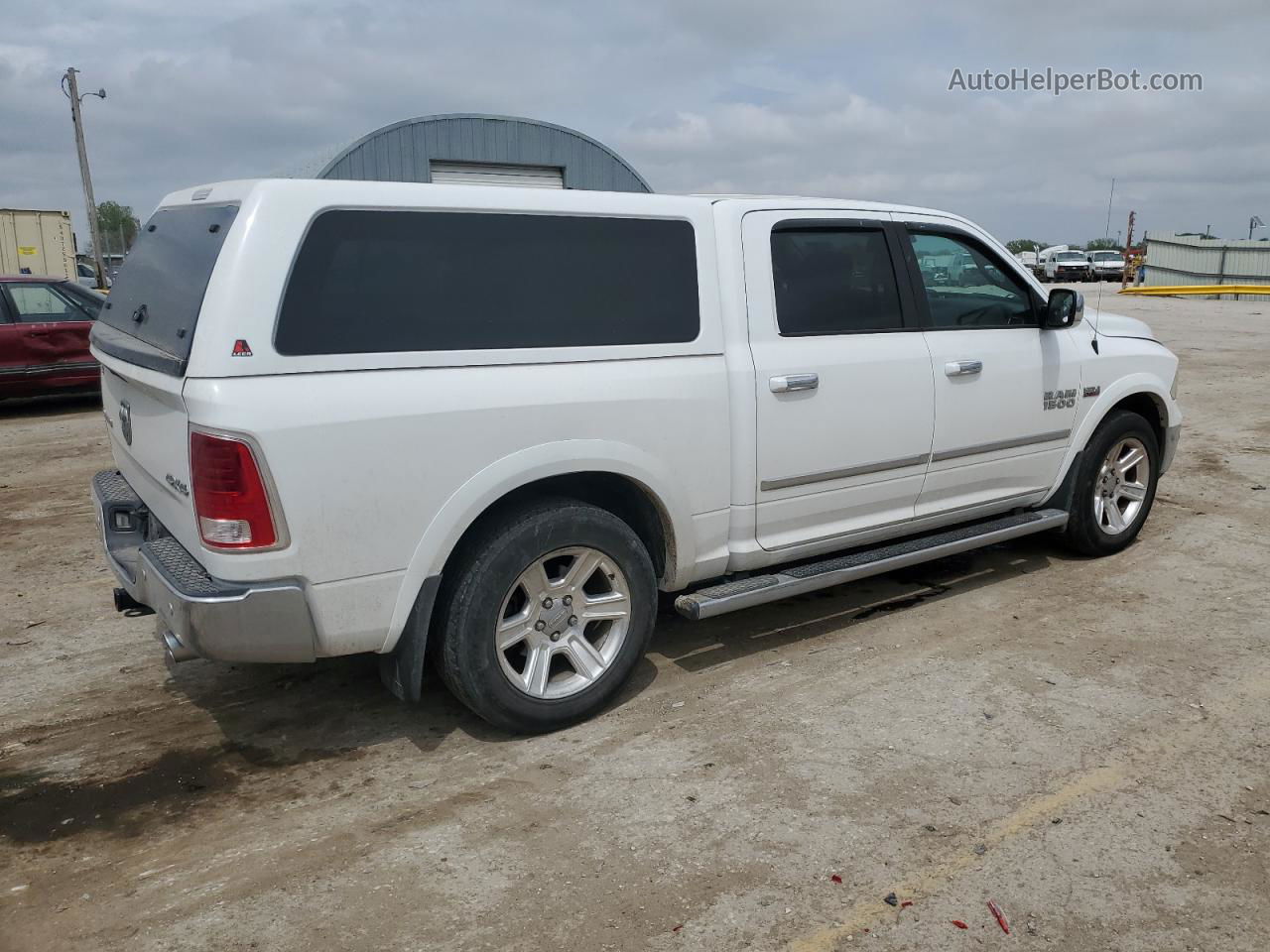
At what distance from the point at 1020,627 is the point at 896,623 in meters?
0.58

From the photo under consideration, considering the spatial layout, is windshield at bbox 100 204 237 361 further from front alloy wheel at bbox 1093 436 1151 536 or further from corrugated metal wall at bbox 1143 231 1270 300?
corrugated metal wall at bbox 1143 231 1270 300

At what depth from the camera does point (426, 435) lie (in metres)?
3.39

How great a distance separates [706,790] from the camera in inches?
137

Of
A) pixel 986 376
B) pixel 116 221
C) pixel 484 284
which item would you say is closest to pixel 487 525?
pixel 484 284

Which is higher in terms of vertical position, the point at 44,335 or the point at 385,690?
the point at 44,335

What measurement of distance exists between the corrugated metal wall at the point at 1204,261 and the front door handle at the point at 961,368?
3591 cm

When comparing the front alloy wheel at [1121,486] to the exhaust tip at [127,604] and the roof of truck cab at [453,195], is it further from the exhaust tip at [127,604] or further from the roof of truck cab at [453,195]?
the exhaust tip at [127,604]

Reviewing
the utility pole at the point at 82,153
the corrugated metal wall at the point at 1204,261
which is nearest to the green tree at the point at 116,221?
the utility pole at the point at 82,153

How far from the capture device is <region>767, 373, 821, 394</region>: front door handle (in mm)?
4195

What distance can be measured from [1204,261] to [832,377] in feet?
130

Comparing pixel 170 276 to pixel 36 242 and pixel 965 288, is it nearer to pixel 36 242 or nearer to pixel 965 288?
pixel 965 288

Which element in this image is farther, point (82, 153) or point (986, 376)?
point (82, 153)

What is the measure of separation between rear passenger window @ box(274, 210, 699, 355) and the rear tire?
27.1 inches

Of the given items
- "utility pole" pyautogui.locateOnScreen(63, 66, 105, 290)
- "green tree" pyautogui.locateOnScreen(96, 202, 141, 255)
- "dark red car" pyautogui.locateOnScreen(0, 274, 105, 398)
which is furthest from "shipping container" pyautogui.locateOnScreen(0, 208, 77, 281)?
"green tree" pyautogui.locateOnScreen(96, 202, 141, 255)
